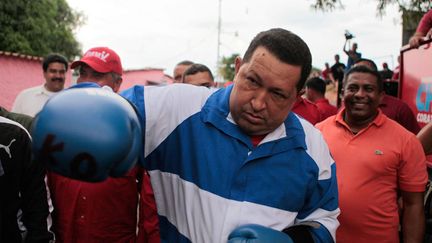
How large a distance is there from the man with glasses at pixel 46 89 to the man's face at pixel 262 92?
380 cm

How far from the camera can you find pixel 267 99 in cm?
159

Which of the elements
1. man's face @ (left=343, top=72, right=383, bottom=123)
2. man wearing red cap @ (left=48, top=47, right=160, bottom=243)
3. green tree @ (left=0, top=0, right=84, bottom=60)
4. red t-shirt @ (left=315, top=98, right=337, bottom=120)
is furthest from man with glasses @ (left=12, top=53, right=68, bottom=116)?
green tree @ (left=0, top=0, right=84, bottom=60)

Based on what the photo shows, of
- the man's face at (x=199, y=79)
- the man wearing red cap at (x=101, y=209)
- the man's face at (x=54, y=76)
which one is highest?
the man's face at (x=199, y=79)

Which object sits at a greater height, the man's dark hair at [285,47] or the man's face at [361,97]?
the man's dark hair at [285,47]

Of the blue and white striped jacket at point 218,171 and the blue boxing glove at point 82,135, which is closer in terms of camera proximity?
the blue boxing glove at point 82,135

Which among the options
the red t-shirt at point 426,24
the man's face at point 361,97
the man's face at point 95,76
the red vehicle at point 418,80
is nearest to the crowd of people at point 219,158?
the man's face at point 95,76

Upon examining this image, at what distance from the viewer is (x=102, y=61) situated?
2762 millimetres

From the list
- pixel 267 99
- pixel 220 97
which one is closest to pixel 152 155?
pixel 220 97

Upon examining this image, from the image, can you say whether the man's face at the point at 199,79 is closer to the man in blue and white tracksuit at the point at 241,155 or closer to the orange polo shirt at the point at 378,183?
the orange polo shirt at the point at 378,183

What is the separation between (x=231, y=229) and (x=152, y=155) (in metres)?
0.42

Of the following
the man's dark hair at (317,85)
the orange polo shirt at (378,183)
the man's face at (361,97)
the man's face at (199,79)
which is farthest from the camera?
the man's dark hair at (317,85)

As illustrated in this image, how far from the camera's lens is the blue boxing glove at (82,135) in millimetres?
1075

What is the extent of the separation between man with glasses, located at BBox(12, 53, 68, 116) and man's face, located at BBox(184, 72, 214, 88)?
1.84 meters

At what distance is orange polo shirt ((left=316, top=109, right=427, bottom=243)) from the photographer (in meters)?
2.68
